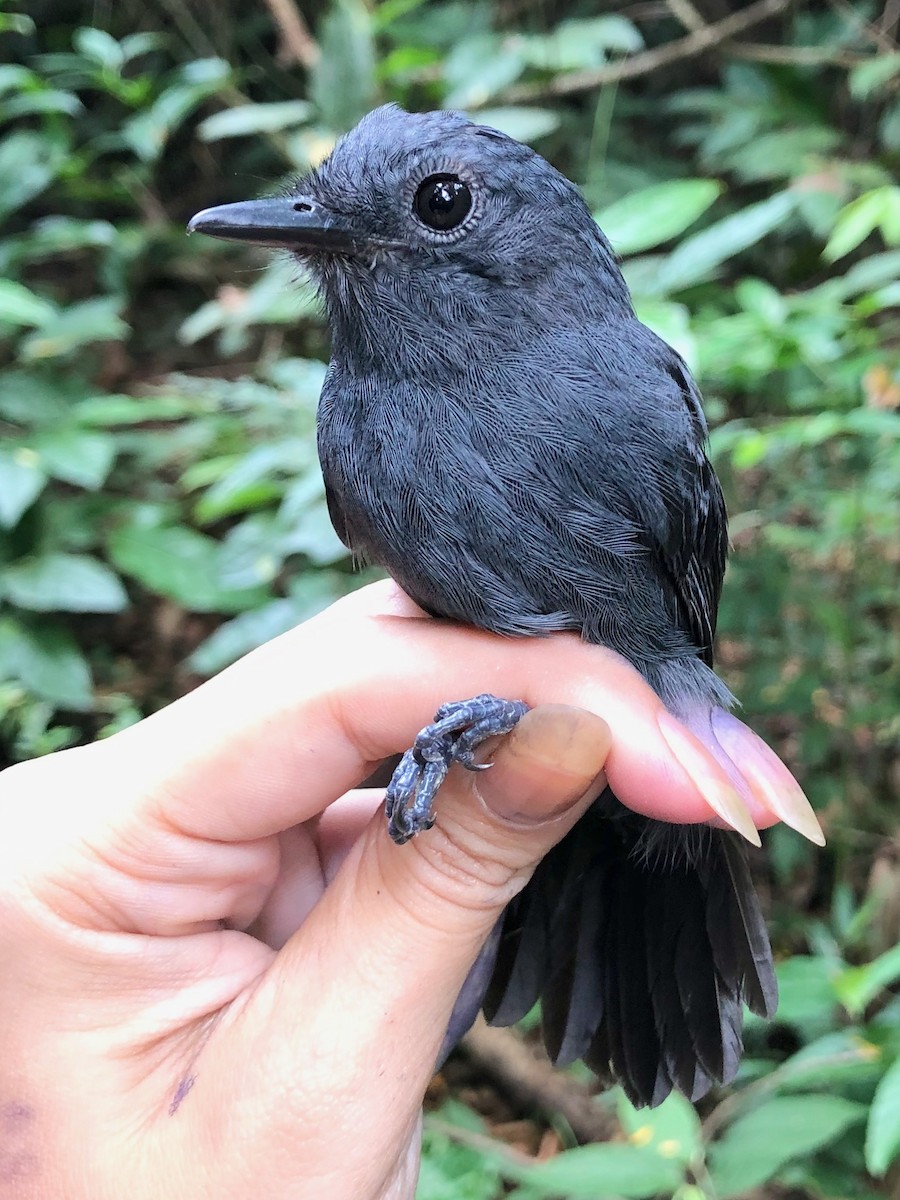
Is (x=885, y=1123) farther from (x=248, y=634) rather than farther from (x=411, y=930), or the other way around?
(x=248, y=634)

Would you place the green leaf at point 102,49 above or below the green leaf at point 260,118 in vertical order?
above

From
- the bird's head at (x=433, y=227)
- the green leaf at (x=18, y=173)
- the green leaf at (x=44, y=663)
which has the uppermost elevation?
the green leaf at (x=18, y=173)

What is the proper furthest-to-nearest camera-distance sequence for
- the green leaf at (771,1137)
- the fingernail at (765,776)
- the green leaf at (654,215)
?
the green leaf at (654,215)
the green leaf at (771,1137)
the fingernail at (765,776)

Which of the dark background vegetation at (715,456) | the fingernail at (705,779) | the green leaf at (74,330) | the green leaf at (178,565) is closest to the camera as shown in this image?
the fingernail at (705,779)

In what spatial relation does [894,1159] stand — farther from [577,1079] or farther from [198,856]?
[198,856]

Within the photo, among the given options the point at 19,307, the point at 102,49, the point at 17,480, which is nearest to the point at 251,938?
the point at 19,307

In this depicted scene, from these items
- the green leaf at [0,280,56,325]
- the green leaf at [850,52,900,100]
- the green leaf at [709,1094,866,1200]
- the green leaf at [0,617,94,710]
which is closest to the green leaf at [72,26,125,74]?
the green leaf at [0,280,56,325]

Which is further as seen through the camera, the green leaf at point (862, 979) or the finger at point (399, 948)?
the green leaf at point (862, 979)

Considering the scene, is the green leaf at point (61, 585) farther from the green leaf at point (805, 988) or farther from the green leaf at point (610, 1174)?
the green leaf at point (805, 988)

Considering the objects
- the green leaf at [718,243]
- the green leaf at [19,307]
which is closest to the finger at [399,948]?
the green leaf at [718,243]
